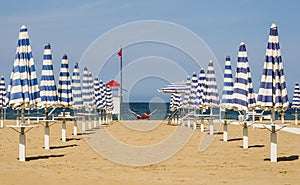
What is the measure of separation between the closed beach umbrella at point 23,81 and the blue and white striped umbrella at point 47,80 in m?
2.20

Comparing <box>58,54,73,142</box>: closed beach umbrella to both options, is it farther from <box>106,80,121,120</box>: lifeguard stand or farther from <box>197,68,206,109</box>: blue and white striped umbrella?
<box>106,80,121,120</box>: lifeguard stand

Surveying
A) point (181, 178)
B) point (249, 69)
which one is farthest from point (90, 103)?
point (181, 178)

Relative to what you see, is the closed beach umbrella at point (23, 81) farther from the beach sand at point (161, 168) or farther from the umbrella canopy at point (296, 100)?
the umbrella canopy at point (296, 100)

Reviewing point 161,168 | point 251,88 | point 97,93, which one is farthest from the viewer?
point 97,93

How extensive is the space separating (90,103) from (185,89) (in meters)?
6.37

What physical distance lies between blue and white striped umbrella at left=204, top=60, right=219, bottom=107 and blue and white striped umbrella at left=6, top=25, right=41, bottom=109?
9.60 metres

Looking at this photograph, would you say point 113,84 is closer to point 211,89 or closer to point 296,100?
point 296,100

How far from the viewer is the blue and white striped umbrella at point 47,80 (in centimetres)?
1322

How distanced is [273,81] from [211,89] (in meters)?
9.04

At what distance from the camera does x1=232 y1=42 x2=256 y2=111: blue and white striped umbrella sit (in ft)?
43.3

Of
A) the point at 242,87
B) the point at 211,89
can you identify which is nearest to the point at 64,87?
the point at 242,87

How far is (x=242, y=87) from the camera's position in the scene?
43.3ft

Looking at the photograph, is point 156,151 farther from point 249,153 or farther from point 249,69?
point 249,69

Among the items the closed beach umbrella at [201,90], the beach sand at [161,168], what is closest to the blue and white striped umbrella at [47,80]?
the beach sand at [161,168]
